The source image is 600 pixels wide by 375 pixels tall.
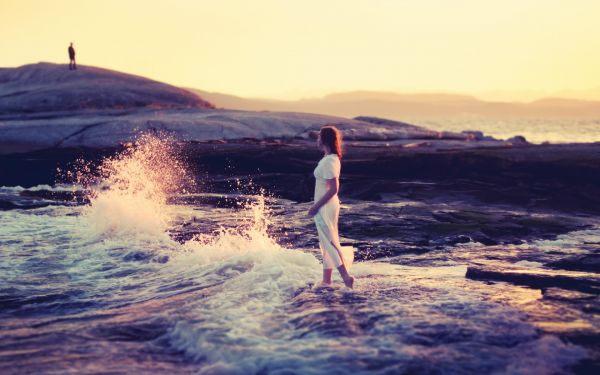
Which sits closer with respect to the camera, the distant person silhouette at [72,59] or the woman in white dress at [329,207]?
the woman in white dress at [329,207]

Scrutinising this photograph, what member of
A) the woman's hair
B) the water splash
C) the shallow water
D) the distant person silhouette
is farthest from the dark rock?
the distant person silhouette

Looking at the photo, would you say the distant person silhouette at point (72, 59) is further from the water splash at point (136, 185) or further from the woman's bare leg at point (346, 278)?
the woman's bare leg at point (346, 278)

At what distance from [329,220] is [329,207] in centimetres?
18

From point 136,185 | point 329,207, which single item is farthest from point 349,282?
point 136,185

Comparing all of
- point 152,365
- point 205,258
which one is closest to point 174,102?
point 205,258

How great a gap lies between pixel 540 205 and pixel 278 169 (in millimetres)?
9689

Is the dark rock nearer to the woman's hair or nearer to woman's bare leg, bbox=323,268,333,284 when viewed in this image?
woman's bare leg, bbox=323,268,333,284

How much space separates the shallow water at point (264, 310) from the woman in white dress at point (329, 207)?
1.12 feet

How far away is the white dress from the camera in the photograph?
27.0 feet

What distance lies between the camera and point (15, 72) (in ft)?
179

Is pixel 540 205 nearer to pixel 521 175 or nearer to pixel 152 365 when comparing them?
pixel 521 175

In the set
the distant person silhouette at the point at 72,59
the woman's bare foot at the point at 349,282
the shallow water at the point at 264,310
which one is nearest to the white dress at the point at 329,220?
the woman's bare foot at the point at 349,282

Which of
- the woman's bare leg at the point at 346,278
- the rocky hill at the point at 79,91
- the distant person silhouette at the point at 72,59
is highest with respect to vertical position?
the distant person silhouette at the point at 72,59

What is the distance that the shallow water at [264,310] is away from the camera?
5.66 metres
